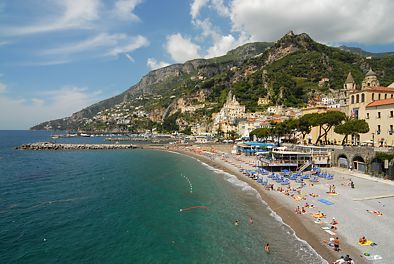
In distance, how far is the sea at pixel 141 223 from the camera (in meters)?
20.7

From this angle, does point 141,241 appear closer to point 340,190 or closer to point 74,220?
point 74,220

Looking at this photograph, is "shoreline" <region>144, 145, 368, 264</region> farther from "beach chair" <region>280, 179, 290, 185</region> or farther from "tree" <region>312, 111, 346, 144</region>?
"tree" <region>312, 111, 346, 144</region>

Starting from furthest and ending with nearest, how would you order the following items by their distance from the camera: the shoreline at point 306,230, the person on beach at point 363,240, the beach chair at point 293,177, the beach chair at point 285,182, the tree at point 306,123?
the tree at point 306,123, the beach chair at point 293,177, the beach chair at point 285,182, the person on beach at point 363,240, the shoreline at point 306,230

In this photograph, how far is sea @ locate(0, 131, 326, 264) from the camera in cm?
2066

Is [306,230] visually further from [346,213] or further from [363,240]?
[346,213]

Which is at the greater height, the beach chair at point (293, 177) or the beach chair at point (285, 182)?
the beach chair at point (293, 177)

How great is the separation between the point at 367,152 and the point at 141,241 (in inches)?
1429

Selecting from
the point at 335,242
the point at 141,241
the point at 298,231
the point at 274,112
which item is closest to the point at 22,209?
the point at 141,241

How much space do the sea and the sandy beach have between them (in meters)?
1.39

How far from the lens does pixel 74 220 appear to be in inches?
1108

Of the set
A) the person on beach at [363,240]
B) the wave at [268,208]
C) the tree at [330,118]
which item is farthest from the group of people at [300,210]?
the tree at [330,118]

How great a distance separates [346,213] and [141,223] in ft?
64.7

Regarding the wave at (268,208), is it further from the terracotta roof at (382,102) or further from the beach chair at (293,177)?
the terracotta roof at (382,102)

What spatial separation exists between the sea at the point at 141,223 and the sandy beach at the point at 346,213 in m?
1.39
